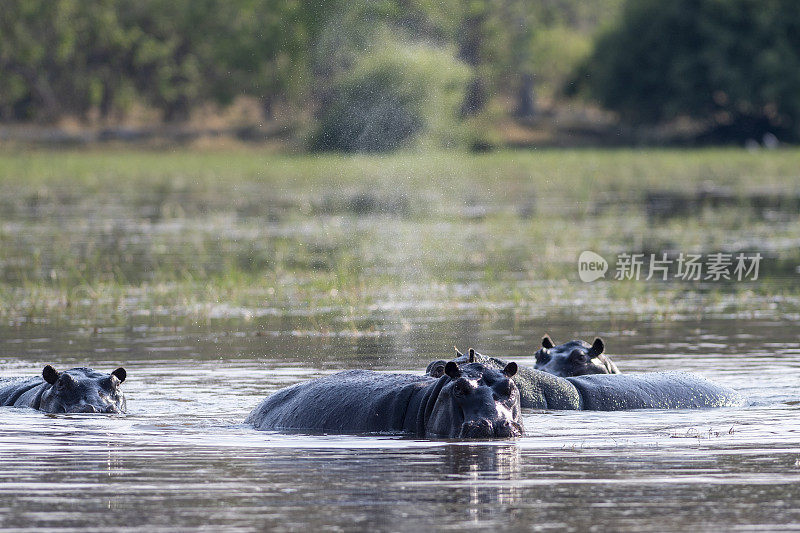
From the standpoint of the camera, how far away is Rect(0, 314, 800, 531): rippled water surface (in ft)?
21.8

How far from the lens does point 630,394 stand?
10.4m

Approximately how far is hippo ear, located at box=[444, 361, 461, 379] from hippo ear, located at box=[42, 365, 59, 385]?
2.98 metres

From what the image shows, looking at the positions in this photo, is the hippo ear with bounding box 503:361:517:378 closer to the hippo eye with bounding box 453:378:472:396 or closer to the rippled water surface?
the hippo eye with bounding box 453:378:472:396

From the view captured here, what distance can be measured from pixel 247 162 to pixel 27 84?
20.9 metres

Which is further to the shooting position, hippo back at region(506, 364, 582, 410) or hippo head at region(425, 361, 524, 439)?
hippo back at region(506, 364, 582, 410)

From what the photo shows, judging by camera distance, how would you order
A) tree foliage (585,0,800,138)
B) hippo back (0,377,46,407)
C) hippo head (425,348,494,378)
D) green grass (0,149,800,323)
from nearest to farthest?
hippo head (425,348,494,378), hippo back (0,377,46,407), green grass (0,149,800,323), tree foliage (585,0,800,138)

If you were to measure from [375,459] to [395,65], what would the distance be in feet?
135

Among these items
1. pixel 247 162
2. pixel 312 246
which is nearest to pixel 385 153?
pixel 247 162

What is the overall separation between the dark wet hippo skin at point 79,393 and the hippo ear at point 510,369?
2.86m

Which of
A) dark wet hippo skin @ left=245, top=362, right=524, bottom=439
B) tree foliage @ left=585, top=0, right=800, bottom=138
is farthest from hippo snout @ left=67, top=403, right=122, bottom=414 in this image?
tree foliage @ left=585, top=0, right=800, bottom=138

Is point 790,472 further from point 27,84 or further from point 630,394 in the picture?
point 27,84

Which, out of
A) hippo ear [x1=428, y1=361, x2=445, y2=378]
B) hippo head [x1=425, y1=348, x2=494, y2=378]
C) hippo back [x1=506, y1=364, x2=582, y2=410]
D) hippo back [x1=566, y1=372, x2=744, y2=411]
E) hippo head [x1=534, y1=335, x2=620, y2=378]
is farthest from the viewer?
hippo head [x1=534, y1=335, x2=620, y2=378]

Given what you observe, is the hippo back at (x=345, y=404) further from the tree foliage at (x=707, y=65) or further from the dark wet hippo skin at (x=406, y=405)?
the tree foliage at (x=707, y=65)

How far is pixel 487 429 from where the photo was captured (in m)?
8.69
